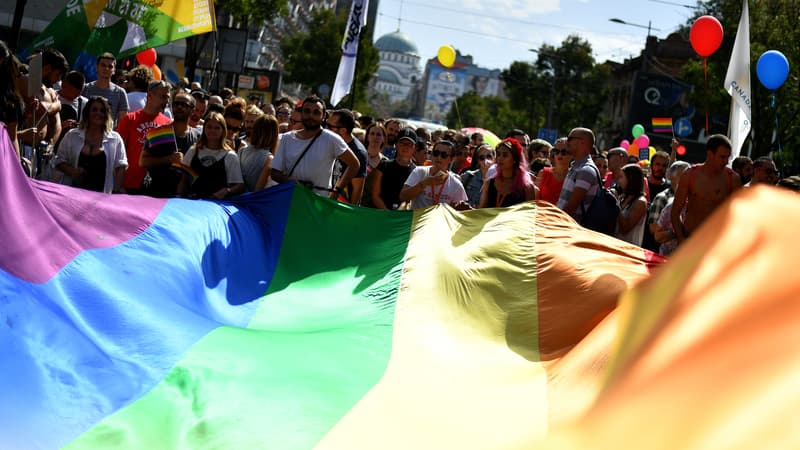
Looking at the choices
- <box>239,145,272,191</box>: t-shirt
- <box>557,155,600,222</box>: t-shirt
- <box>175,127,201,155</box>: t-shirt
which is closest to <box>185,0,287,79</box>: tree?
<box>175,127,201,155</box>: t-shirt

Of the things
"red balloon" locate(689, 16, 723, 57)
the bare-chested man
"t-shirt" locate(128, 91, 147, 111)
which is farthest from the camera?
"red balloon" locate(689, 16, 723, 57)

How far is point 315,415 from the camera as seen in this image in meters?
4.06

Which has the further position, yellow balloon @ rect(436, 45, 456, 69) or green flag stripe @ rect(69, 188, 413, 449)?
yellow balloon @ rect(436, 45, 456, 69)

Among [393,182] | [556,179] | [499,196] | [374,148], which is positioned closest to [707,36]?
[556,179]

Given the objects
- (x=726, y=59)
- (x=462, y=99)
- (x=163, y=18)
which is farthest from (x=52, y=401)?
(x=462, y=99)

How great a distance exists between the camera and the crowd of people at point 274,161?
735 centimetres

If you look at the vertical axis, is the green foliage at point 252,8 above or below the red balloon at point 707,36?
above

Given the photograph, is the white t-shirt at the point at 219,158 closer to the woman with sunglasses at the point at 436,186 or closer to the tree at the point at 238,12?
the woman with sunglasses at the point at 436,186

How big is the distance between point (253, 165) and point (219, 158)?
524 millimetres

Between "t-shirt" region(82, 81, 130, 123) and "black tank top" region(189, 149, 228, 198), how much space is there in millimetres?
2698

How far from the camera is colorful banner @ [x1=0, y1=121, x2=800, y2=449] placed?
139 cm

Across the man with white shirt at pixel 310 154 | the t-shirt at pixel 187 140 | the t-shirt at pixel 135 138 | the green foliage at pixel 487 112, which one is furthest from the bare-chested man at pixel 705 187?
the green foliage at pixel 487 112

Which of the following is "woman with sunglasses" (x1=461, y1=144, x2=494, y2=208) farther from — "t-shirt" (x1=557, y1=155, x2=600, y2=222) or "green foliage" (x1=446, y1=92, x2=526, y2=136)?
"green foliage" (x1=446, y1=92, x2=526, y2=136)

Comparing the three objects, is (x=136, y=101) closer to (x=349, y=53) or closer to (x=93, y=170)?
(x=93, y=170)
